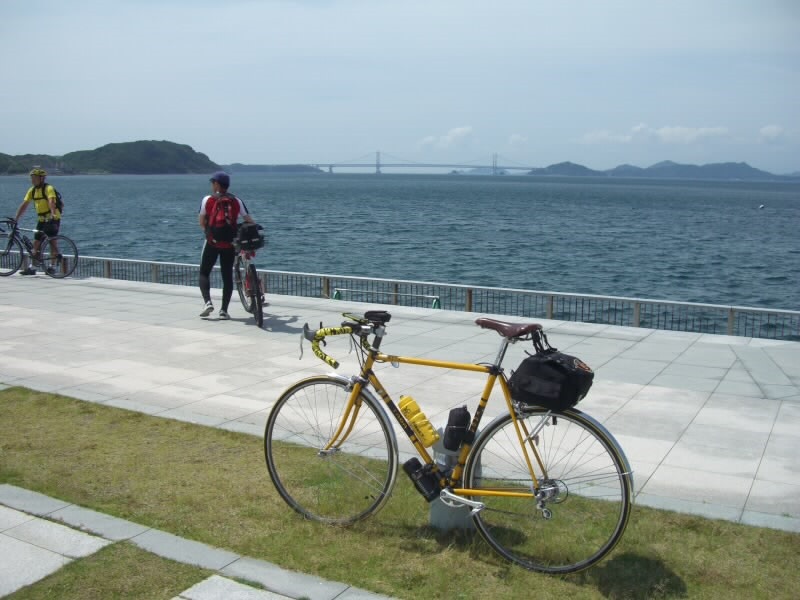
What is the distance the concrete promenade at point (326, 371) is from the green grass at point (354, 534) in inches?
8.1

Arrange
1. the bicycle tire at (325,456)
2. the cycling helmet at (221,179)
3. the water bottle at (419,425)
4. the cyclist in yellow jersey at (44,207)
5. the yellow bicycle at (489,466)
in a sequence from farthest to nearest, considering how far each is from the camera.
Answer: the cyclist in yellow jersey at (44,207)
the cycling helmet at (221,179)
the bicycle tire at (325,456)
the water bottle at (419,425)
the yellow bicycle at (489,466)

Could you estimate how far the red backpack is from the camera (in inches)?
440

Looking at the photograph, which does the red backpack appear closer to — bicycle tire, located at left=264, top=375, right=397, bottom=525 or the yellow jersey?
the yellow jersey

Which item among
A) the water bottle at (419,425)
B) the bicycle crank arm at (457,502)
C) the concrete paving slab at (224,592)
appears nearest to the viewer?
the concrete paving slab at (224,592)

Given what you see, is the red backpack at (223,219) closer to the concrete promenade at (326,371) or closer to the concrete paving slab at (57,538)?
the concrete promenade at (326,371)

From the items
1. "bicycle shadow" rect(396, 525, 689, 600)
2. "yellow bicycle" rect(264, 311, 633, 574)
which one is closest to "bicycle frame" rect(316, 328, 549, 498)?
"yellow bicycle" rect(264, 311, 633, 574)

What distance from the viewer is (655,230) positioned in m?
71.6

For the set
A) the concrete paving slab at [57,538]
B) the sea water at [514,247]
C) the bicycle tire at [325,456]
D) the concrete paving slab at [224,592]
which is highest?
the bicycle tire at [325,456]

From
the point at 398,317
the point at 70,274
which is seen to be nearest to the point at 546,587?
the point at 398,317

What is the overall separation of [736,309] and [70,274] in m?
11.2

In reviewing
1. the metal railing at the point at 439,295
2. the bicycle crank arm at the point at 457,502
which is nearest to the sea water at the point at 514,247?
the metal railing at the point at 439,295

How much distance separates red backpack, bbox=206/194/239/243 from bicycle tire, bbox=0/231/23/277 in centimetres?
635

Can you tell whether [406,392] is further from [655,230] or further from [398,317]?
[655,230]

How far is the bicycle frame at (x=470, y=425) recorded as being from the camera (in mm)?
4301
